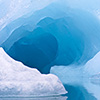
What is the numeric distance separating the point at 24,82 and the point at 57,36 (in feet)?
11.0

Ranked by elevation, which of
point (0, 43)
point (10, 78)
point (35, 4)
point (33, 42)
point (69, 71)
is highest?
point (35, 4)

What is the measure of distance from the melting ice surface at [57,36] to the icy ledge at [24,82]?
1.98ft

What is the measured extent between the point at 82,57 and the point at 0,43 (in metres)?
2.47

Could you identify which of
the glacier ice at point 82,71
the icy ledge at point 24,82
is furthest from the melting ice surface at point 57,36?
the icy ledge at point 24,82

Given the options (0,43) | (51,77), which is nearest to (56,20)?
(0,43)

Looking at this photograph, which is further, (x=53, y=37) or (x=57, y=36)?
(x=53, y=37)

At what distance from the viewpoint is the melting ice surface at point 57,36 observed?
222 inches

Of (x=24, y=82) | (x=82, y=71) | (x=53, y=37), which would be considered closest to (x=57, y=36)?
(x=53, y=37)

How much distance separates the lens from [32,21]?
19.5ft

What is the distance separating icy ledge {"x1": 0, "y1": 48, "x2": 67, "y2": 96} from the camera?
3824 mm

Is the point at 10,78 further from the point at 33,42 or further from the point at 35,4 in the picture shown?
the point at 33,42

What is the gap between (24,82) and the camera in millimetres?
4012

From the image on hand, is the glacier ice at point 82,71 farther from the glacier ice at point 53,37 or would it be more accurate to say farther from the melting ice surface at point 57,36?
the glacier ice at point 53,37

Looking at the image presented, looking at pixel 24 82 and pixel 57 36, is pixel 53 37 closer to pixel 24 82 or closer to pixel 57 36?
pixel 57 36
